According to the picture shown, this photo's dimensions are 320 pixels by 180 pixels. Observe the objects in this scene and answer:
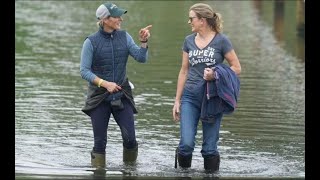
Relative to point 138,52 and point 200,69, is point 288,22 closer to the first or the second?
point 138,52

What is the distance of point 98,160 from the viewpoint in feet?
35.5

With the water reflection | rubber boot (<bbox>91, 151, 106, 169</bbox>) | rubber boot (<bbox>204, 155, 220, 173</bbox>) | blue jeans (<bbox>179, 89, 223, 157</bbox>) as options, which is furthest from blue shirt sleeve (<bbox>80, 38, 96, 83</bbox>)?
the water reflection

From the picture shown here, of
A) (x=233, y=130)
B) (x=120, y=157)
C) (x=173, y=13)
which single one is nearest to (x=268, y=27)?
(x=173, y=13)

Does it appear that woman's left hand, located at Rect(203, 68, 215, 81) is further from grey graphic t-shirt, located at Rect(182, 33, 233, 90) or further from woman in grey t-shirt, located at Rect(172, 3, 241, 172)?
grey graphic t-shirt, located at Rect(182, 33, 233, 90)

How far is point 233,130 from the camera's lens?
45.4 ft

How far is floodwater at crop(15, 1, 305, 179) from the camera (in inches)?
436

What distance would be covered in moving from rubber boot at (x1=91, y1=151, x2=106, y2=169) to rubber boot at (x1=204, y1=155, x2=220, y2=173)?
46.1 inches

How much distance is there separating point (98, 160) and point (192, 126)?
48.0 inches

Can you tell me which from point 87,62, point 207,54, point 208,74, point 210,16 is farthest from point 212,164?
point 87,62

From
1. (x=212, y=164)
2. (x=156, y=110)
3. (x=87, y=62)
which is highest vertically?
(x=87, y=62)

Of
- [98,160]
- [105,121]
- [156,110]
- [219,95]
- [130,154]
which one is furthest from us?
[156,110]

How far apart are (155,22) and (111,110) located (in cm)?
2229

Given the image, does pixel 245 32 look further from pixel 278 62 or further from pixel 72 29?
pixel 278 62
